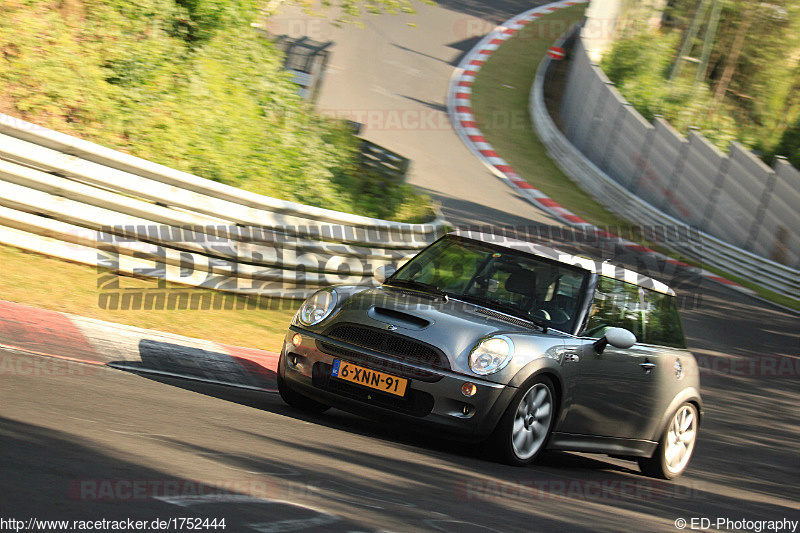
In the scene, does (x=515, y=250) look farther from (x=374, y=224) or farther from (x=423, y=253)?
(x=374, y=224)

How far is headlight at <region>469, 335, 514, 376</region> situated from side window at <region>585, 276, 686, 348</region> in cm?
99

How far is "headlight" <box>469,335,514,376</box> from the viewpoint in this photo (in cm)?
625

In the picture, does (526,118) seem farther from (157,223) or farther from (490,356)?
(490,356)

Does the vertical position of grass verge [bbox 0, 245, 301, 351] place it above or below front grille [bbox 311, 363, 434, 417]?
below

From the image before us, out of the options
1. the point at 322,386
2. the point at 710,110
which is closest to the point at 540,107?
the point at 710,110

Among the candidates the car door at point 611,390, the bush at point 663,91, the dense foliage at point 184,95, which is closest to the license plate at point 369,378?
the car door at point 611,390

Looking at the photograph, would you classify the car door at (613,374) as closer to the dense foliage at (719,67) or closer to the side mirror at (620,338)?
the side mirror at (620,338)

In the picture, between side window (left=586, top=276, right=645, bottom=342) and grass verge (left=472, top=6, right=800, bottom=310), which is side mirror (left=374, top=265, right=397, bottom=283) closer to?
side window (left=586, top=276, right=645, bottom=342)

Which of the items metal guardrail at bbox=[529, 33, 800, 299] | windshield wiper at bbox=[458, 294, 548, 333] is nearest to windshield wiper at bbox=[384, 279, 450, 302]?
windshield wiper at bbox=[458, 294, 548, 333]

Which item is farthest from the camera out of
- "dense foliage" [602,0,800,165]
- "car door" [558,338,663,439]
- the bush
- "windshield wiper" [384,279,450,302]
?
"dense foliage" [602,0,800,165]

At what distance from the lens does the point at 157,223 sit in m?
9.31

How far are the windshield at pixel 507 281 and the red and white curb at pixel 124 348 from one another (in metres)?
1.58

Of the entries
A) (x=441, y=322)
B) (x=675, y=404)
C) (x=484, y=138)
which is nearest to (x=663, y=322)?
(x=675, y=404)

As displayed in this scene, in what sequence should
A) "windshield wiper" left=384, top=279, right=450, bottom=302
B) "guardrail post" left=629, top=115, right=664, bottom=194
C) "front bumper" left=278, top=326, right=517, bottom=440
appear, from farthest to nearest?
"guardrail post" left=629, top=115, right=664, bottom=194 < "windshield wiper" left=384, top=279, right=450, bottom=302 < "front bumper" left=278, top=326, right=517, bottom=440
